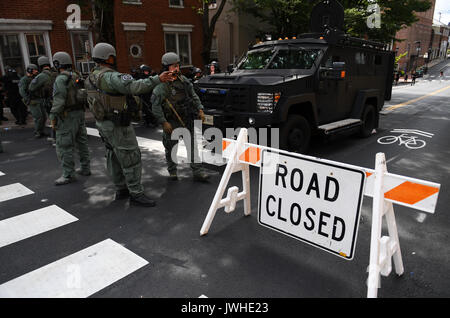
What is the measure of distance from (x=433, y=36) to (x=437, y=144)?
89215mm

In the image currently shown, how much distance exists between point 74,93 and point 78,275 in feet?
11.0

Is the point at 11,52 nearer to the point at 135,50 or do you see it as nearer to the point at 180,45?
the point at 135,50

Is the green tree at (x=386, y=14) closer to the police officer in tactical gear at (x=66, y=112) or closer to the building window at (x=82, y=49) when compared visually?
the building window at (x=82, y=49)

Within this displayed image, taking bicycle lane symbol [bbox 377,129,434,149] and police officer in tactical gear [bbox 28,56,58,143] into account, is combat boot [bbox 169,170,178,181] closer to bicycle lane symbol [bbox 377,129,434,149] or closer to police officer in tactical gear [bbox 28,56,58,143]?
police officer in tactical gear [bbox 28,56,58,143]

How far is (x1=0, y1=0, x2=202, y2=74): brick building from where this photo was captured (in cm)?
1241

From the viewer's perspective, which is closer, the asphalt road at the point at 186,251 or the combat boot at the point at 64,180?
the asphalt road at the point at 186,251

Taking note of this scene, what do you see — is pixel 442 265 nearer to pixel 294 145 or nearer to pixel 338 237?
pixel 338 237

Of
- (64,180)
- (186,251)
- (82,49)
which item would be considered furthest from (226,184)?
(82,49)

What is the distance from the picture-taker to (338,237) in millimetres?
2639

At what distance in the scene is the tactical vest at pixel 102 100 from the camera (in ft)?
Result: 13.4

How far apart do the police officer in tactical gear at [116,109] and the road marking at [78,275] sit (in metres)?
1.22

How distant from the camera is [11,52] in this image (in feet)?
41.6

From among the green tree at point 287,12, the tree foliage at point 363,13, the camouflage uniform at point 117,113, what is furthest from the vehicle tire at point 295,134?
the green tree at point 287,12

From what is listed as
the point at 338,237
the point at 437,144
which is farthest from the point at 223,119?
the point at 437,144
